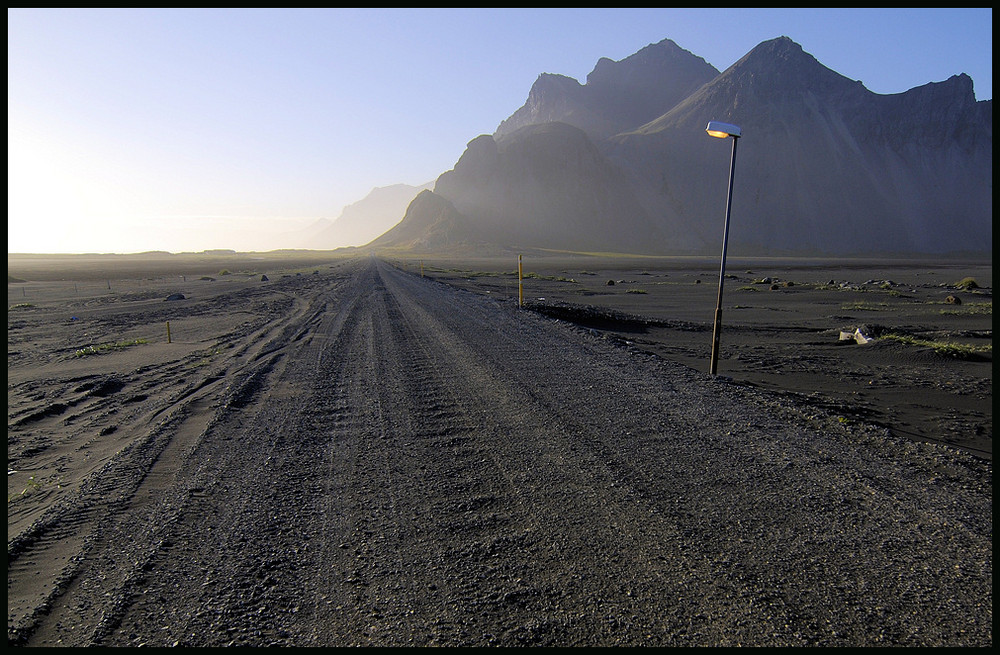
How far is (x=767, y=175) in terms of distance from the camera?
13250cm

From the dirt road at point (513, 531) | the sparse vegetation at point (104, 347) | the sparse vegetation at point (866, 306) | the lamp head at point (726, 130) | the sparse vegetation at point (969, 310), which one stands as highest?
the lamp head at point (726, 130)

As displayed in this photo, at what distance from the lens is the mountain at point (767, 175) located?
12950cm

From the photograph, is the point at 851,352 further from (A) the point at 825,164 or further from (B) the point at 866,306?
(A) the point at 825,164

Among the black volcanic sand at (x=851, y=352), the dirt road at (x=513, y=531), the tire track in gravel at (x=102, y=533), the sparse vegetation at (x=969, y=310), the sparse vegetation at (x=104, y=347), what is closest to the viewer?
the dirt road at (x=513, y=531)

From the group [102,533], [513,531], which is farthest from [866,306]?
[102,533]

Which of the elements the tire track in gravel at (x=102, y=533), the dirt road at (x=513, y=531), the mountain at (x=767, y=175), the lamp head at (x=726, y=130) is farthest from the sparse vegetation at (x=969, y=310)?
the mountain at (x=767, y=175)

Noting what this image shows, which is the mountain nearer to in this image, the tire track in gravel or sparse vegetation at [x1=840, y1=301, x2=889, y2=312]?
sparse vegetation at [x1=840, y1=301, x2=889, y2=312]

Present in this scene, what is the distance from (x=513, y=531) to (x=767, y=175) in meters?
150

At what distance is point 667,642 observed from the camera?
2691mm

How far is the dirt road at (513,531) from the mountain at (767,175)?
432 feet

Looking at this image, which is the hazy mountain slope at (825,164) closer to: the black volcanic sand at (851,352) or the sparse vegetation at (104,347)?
the black volcanic sand at (851,352)

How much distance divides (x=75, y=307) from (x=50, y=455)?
78.8 ft

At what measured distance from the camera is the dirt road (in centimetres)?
285

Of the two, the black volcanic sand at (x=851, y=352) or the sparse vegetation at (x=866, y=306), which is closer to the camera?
the black volcanic sand at (x=851, y=352)
